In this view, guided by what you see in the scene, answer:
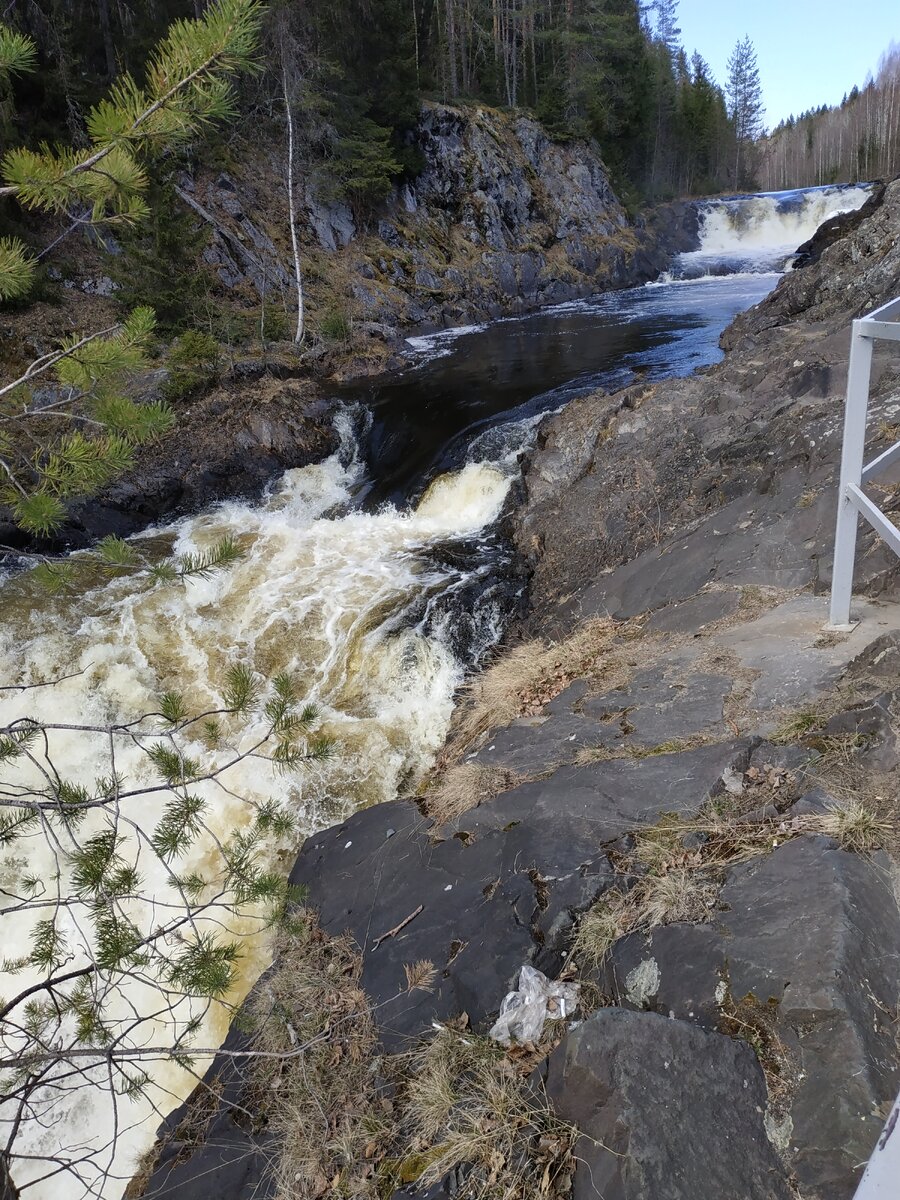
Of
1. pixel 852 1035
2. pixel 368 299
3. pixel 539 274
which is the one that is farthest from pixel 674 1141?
pixel 539 274

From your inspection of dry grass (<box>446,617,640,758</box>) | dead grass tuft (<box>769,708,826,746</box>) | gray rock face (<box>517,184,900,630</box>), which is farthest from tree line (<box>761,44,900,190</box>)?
dead grass tuft (<box>769,708,826,746</box>)

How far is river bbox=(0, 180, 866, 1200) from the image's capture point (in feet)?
18.6

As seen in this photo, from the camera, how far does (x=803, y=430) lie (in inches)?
286

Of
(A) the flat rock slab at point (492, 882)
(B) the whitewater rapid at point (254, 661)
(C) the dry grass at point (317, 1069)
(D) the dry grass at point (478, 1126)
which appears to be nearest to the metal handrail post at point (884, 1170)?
(D) the dry grass at point (478, 1126)

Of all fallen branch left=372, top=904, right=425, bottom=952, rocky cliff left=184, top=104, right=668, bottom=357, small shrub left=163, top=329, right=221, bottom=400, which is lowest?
fallen branch left=372, top=904, right=425, bottom=952

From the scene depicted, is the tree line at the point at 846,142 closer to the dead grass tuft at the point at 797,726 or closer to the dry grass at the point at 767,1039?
the dead grass tuft at the point at 797,726

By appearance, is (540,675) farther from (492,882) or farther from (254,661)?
(254,661)

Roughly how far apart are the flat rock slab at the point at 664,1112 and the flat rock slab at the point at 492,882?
672 mm

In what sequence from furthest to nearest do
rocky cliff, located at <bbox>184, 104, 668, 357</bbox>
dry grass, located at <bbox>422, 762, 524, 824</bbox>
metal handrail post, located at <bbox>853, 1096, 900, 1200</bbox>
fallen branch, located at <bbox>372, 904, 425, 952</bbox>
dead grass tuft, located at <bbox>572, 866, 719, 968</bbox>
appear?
rocky cliff, located at <bbox>184, 104, 668, 357</bbox>
dry grass, located at <bbox>422, 762, 524, 824</bbox>
fallen branch, located at <bbox>372, 904, 425, 952</bbox>
dead grass tuft, located at <bbox>572, 866, 719, 968</bbox>
metal handrail post, located at <bbox>853, 1096, 900, 1200</bbox>

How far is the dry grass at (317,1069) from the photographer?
2863 mm

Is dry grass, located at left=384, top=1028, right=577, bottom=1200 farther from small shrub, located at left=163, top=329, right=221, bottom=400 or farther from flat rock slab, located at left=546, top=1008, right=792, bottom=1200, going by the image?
small shrub, located at left=163, top=329, right=221, bottom=400

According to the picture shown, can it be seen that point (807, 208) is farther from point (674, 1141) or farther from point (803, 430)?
point (674, 1141)

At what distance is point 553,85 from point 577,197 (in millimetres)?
7274

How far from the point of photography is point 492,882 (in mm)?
3691
